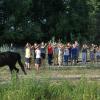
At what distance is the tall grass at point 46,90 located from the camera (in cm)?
1238

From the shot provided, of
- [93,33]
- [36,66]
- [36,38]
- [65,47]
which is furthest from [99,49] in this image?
[93,33]

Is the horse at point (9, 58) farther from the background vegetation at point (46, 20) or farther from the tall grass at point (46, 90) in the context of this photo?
the background vegetation at point (46, 20)

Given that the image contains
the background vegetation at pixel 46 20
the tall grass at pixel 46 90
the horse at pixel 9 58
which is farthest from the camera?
the background vegetation at pixel 46 20

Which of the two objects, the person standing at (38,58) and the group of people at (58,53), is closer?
the person standing at (38,58)

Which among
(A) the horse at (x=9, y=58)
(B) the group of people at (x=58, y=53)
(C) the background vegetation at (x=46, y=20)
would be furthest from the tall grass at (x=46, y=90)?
(C) the background vegetation at (x=46, y=20)

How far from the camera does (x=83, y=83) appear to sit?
514 inches

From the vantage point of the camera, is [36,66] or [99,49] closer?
[36,66]

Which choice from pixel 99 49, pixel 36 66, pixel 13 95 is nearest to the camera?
pixel 13 95

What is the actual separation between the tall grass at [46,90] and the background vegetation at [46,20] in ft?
141

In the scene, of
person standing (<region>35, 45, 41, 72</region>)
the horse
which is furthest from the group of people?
the horse

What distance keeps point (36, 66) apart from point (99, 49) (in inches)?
288

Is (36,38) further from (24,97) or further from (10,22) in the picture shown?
(24,97)

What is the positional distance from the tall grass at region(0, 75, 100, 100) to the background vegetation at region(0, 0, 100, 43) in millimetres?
42917

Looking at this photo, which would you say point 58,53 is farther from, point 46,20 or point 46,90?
point 46,20
